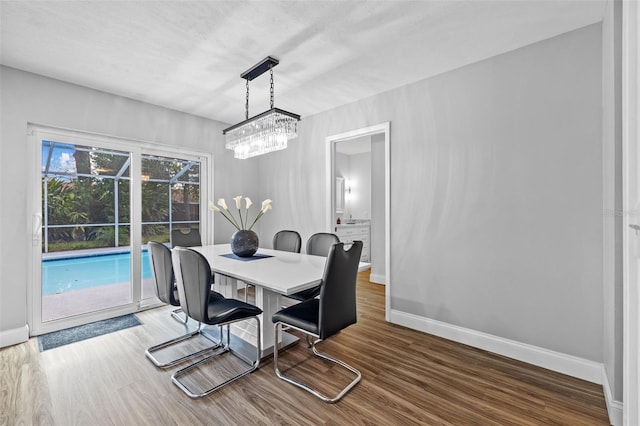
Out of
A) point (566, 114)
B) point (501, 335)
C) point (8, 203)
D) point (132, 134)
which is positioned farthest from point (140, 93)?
point (501, 335)

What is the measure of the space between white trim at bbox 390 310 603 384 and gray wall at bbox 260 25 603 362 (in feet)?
0.18

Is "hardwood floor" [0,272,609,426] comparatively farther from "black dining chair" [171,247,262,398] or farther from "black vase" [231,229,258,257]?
"black vase" [231,229,258,257]

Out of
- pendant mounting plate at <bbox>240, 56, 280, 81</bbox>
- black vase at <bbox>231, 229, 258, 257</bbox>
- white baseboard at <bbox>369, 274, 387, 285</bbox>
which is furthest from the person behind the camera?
white baseboard at <bbox>369, 274, 387, 285</bbox>

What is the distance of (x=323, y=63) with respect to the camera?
8.54 feet

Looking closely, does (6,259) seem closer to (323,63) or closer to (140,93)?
(140,93)

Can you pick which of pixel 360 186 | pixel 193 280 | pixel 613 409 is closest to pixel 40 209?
pixel 193 280

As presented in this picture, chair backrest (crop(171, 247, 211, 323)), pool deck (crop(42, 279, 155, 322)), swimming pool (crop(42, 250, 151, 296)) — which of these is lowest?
pool deck (crop(42, 279, 155, 322))

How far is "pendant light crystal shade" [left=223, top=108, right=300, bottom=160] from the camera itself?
2.50 metres

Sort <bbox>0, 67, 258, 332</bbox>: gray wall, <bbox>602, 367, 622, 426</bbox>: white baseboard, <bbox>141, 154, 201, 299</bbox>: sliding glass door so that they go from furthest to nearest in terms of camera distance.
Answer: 1. <bbox>141, 154, 201, 299</bbox>: sliding glass door
2. <bbox>0, 67, 258, 332</bbox>: gray wall
3. <bbox>602, 367, 622, 426</bbox>: white baseboard

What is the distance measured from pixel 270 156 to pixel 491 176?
10.3 ft

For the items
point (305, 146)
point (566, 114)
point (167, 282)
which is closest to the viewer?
point (566, 114)

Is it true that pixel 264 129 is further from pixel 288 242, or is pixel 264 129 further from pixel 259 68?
pixel 288 242

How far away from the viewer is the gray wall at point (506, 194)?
2.08 metres
